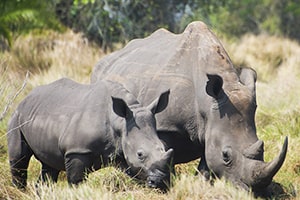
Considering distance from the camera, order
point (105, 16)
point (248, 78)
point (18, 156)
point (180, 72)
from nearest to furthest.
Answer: point (248, 78) < point (180, 72) < point (18, 156) < point (105, 16)

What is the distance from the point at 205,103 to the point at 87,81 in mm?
6804

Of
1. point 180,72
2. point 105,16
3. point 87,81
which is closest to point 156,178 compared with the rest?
point 180,72

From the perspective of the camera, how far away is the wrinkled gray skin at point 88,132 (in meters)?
6.91

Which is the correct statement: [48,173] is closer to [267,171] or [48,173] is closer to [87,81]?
[267,171]

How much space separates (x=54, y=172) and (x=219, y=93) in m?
2.30

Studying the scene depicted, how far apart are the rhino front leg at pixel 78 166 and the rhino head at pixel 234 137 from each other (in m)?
1.16

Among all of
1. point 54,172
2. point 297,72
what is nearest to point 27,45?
point 297,72

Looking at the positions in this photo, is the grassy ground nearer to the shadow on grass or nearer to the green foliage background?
the shadow on grass

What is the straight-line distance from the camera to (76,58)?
51.3 ft

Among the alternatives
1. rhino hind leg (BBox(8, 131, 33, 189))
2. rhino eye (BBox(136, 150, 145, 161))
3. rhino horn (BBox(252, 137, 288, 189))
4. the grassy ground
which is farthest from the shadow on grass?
rhino hind leg (BBox(8, 131, 33, 189))

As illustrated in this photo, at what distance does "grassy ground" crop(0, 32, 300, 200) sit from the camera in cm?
688

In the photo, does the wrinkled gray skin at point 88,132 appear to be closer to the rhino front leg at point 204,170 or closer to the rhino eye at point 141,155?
the rhino eye at point 141,155

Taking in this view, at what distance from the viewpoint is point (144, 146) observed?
6879 millimetres

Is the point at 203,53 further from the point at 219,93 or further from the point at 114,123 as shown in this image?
the point at 114,123
